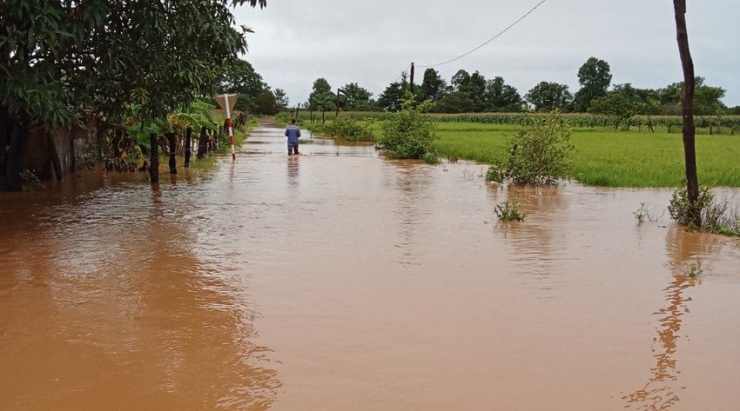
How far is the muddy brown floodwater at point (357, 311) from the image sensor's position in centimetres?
395

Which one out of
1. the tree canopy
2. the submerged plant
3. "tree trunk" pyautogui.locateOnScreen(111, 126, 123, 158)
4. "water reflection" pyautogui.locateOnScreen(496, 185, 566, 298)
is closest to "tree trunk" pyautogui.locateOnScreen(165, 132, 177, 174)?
"tree trunk" pyautogui.locateOnScreen(111, 126, 123, 158)

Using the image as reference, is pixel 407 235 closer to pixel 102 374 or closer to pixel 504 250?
pixel 504 250

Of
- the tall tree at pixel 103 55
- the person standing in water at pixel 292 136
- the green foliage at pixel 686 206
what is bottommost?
the green foliage at pixel 686 206

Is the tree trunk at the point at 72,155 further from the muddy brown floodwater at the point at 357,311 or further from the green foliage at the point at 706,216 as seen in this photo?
the green foliage at the point at 706,216

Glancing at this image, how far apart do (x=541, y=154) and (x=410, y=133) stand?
9.55 meters

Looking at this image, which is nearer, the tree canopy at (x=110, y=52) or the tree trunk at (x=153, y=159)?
the tree canopy at (x=110, y=52)

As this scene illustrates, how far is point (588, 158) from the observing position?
21.9 m

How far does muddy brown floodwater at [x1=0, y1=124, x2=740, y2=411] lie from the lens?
156 inches

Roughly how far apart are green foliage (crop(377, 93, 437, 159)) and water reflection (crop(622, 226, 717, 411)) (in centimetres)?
1410

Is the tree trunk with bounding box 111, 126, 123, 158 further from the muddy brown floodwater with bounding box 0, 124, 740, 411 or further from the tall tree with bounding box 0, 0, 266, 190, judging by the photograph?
the muddy brown floodwater with bounding box 0, 124, 740, 411

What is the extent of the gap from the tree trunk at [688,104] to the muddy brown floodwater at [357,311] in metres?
0.51

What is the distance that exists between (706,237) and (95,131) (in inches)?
575

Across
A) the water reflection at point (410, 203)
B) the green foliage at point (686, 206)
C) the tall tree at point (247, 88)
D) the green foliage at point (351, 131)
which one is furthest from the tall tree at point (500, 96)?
the green foliage at point (686, 206)

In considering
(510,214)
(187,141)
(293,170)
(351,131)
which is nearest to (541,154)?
(510,214)
